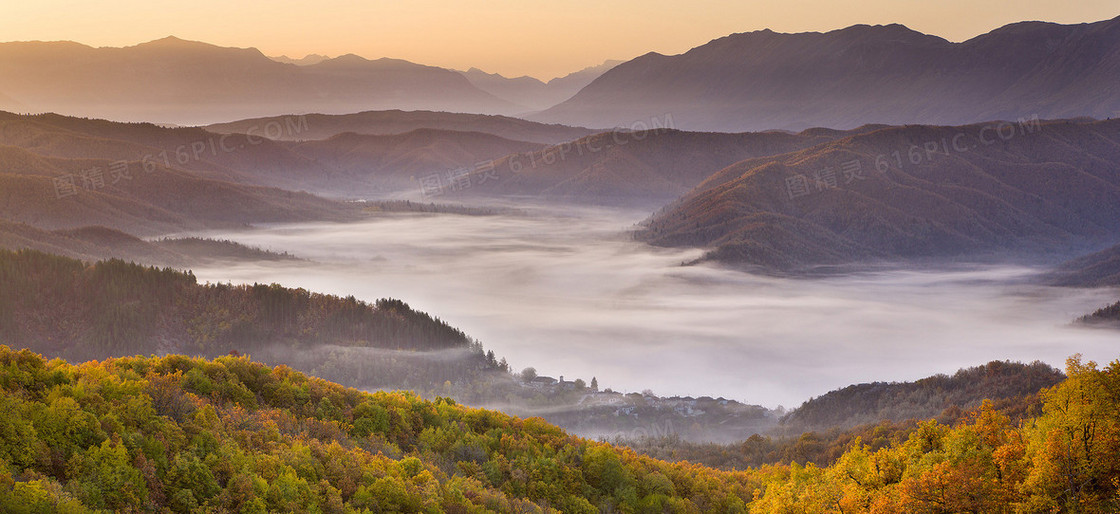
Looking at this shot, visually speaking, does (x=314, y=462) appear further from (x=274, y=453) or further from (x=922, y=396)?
(x=922, y=396)

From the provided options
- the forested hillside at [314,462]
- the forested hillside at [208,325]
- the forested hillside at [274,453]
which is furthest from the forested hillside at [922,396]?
the forested hillside at [314,462]

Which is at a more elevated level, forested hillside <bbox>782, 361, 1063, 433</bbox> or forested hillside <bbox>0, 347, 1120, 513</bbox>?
forested hillside <bbox>0, 347, 1120, 513</bbox>

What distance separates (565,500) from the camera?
3766cm

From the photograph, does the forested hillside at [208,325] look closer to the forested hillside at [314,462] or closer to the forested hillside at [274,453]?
the forested hillside at [274,453]

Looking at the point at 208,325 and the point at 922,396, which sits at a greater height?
the point at 208,325

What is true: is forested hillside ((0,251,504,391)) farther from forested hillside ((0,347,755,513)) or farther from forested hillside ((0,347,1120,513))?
forested hillside ((0,347,1120,513))

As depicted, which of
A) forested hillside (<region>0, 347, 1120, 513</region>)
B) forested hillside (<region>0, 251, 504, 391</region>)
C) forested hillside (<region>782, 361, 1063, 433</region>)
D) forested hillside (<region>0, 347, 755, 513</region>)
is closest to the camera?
forested hillside (<region>0, 347, 1120, 513</region>)

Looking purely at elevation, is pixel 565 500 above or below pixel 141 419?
below

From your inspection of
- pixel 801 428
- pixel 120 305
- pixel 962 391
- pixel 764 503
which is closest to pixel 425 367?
pixel 120 305

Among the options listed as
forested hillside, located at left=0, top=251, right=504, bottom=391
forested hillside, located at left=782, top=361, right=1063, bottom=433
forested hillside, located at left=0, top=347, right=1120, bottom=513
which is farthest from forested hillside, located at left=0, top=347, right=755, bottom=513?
forested hillside, located at left=0, top=251, right=504, bottom=391

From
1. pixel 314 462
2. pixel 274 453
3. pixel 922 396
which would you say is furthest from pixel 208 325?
pixel 314 462

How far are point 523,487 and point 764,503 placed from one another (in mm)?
13089

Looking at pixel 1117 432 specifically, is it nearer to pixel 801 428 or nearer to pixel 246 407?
pixel 246 407

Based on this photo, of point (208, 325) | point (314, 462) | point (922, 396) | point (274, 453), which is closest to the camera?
point (274, 453)
